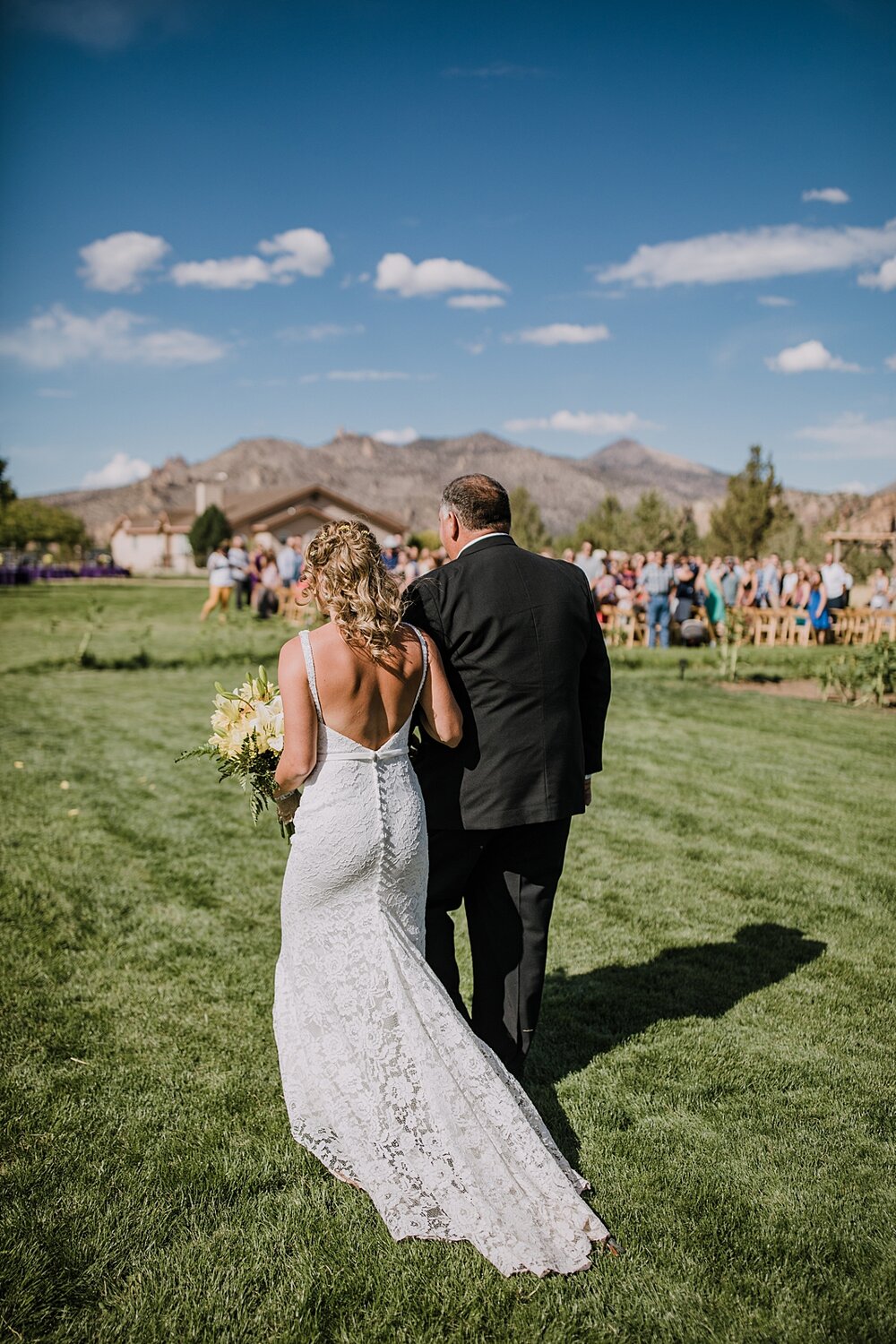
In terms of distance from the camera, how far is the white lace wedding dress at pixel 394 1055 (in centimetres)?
279

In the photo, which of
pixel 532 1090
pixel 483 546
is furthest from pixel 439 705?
pixel 532 1090

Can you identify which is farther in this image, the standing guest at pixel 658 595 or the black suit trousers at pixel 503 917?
the standing guest at pixel 658 595

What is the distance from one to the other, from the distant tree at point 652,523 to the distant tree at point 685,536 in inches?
17.8

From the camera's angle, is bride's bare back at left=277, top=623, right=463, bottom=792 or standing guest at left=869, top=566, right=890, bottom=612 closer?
bride's bare back at left=277, top=623, right=463, bottom=792

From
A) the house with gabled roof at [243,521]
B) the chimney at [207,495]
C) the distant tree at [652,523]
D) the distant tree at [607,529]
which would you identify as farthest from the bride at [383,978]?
the chimney at [207,495]

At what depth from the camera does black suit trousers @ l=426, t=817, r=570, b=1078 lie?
3352 mm

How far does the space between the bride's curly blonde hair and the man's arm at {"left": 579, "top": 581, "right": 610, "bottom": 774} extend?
904 millimetres

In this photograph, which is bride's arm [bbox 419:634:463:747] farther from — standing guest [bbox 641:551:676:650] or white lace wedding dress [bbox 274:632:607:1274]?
standing guest [bbox 641:551:676:650]

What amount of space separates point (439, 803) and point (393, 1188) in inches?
48.8

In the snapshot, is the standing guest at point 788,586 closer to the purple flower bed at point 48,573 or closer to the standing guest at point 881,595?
the standing guest at point 881,595

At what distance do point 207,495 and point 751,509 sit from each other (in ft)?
153

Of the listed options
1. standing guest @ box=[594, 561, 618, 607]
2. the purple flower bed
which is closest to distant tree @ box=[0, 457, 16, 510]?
the purple flower bed

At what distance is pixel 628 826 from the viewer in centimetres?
734

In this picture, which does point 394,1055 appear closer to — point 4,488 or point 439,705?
point 439,705
